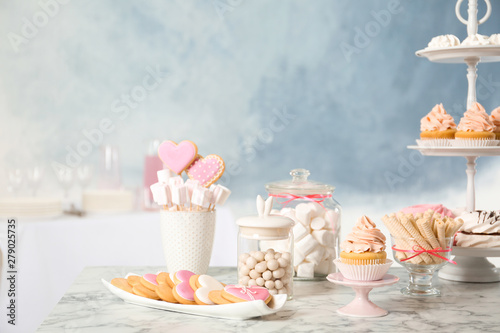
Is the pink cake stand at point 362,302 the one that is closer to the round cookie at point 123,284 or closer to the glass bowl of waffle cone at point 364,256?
the glass bowl of waffle cone at point 364,256

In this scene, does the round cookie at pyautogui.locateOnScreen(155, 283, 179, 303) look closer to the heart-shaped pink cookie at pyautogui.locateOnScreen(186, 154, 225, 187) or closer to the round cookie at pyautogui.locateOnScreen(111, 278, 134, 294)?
the round cookie at pyautogui.locateOnScreen(111, 278, 134, 294)

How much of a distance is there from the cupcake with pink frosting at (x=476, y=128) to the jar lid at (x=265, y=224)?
2.18 ft

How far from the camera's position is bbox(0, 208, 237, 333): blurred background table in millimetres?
2637

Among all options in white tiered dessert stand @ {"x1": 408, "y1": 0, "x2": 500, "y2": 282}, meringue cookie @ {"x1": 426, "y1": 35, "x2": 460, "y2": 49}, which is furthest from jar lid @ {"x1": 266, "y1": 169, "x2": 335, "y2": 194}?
meringue cookie @ {"x1": 426, "y1": 35, "x2": 460, "y2": 49}

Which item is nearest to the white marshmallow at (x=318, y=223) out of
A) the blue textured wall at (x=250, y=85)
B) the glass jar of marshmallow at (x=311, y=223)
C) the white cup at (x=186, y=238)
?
the glass jar of marshmallow at (x=311, y=223)

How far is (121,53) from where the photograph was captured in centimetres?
381

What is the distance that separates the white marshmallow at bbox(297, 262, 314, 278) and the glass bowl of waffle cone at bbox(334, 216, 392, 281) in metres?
0.27

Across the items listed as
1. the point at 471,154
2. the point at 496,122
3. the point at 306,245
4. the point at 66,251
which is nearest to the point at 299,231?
the point at 306,245

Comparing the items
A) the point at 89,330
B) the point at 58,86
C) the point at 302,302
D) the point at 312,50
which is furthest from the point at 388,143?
the point at 89,330

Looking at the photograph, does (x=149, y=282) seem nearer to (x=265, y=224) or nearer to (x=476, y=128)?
(x=265, y=224)

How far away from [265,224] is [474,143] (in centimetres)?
71

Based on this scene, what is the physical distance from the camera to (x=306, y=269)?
4.96 feet

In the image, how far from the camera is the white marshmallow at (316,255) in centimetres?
150

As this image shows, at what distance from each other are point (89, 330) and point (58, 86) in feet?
9.56
